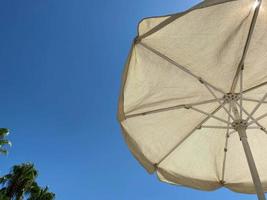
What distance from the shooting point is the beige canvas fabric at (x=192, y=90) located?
12.1 ft

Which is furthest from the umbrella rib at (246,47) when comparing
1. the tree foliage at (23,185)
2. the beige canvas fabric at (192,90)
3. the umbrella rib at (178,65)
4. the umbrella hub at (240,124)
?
the tree foliage at (23,185)

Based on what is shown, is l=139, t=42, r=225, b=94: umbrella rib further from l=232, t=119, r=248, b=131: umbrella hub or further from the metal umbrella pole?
l=232, t=119, r=248, b=131: umbrella hub

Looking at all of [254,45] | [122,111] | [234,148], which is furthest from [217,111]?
[122,111]

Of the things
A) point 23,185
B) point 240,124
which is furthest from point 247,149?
point 23,185

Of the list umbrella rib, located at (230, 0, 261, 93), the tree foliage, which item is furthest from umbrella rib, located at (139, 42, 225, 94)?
the tree foliage

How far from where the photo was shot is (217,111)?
16.3 ft

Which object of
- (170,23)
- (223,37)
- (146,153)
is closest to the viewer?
(170,23)

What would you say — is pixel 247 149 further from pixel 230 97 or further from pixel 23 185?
pixel 23 185

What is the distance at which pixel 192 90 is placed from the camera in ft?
15.0

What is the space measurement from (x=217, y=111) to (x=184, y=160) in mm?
1094

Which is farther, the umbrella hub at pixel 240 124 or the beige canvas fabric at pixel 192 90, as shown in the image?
the umbrella hub at pixel 240 124

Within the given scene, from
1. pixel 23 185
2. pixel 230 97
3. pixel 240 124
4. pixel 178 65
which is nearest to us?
pixel 240 124

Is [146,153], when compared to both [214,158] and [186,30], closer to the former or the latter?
[214,158]

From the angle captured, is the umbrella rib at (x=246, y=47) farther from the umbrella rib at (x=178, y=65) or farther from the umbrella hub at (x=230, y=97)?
the umbrella rib at (x=178, y=65)
